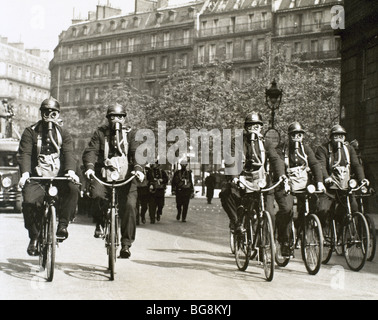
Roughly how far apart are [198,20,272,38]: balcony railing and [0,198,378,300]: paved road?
2657 inches

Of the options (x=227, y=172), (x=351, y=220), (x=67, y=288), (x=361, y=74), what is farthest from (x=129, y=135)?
(x=361, y=74)

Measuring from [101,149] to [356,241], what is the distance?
3833 mm

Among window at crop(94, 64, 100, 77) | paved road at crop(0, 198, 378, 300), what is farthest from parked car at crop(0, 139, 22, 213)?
window at crop(94, 64, 100, 77)

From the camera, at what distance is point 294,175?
10.9 m

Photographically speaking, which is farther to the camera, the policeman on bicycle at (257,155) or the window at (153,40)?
the window at (153,40)

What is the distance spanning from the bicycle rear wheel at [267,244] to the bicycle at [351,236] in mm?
1788

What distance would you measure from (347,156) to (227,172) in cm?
215

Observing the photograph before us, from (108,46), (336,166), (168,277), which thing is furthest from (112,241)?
(108,46)

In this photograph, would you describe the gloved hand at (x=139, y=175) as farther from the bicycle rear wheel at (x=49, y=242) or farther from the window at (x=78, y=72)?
the window at (x=78, y=72)

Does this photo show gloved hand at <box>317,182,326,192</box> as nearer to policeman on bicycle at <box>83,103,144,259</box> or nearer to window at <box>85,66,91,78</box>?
policeman on bicycle at <box>83,103,144,259</box>

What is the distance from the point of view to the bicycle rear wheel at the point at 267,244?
9.03m

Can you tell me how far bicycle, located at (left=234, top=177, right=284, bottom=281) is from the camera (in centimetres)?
916

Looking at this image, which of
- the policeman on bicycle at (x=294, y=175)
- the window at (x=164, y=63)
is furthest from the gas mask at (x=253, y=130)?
the window at (x=164, y=63)
